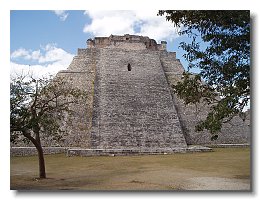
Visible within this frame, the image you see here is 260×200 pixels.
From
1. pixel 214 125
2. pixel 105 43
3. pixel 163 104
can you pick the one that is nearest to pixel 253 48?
pixel 214 125

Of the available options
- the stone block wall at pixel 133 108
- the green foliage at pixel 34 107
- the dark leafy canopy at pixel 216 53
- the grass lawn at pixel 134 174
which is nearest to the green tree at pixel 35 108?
the green foliage at pixel 34 107

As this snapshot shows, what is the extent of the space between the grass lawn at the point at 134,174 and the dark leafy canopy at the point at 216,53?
116 centimetres

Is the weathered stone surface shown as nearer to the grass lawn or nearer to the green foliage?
the grass lawn

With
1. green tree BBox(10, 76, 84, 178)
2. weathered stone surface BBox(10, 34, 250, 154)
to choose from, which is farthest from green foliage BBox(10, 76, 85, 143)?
weathered stone surface BBox(10, 34, 250, 154)

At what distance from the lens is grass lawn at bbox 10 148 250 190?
7.94 m

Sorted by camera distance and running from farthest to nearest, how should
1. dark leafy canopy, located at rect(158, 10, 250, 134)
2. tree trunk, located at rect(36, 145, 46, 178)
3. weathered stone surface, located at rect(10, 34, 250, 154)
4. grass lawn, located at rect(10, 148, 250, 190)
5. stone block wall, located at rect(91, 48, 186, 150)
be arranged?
stone block wall, located at rect(91, 48, 186, 150) < weathered stone surface, located at rect(10, 34, 250, 154) < tree trunk, located at rect(36, 145, 46, 178) < dark leafy canopy, located at rect(158, 10, 250, 134) < grass lawn, located at rect(10, 148, 250, 190)

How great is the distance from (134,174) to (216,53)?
128 inches

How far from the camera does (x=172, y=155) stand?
12797 millimetres

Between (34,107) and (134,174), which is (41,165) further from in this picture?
(134,174)

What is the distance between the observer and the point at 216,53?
824cm

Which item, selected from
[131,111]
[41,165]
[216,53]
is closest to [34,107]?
[41,165]

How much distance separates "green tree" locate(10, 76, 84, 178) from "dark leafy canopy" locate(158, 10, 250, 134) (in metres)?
2.79

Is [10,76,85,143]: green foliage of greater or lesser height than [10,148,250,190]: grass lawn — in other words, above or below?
above

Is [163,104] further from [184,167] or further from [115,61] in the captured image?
[184,167]
